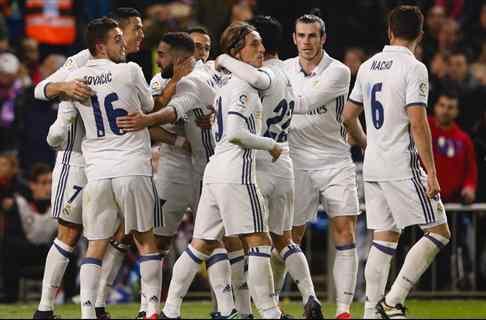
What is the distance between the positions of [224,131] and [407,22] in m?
1.67

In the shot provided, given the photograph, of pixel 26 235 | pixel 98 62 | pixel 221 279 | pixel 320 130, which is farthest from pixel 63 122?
pixel 26 235

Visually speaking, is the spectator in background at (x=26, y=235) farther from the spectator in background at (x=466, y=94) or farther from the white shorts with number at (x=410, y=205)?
the white shorts with number at (x=410, y=205)

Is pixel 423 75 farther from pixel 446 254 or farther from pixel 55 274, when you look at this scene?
pixel 446 254

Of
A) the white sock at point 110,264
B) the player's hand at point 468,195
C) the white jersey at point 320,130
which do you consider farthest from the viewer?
the player's hand at point 468,195

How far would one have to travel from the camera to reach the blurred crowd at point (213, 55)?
659 inches

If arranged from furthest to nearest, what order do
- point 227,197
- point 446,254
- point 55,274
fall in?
point 446,254
point 55,274
point 227,197

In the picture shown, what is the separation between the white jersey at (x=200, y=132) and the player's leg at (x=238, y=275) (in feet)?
2.43

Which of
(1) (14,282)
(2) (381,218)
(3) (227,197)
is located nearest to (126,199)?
(3) (227,197)

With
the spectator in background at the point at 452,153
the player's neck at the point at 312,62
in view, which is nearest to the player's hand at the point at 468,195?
the spectator in background at the point at 452,153

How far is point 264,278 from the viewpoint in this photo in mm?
11656

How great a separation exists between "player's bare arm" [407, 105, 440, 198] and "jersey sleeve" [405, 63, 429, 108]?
0.16 feet

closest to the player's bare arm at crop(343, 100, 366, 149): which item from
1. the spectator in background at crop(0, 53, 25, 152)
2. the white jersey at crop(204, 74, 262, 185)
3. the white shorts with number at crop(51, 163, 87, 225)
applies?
the white jersey at crop(204, 74, 262, 185)

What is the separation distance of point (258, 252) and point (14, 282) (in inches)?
227

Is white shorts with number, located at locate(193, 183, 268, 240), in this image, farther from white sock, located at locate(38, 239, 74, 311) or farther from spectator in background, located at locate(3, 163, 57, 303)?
spectator in background, located at locate(3, 163, 57, 303)
